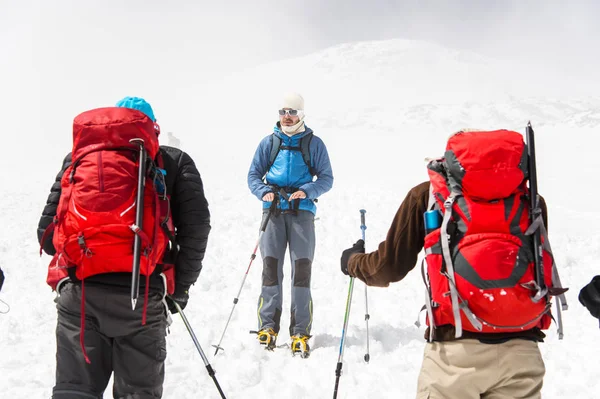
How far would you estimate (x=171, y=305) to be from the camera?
3354mm

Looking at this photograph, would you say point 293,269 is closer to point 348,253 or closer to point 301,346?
point 301,346

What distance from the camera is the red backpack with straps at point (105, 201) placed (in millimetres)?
2539

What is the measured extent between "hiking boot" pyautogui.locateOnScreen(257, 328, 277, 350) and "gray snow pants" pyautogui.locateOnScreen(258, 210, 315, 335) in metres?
0.08

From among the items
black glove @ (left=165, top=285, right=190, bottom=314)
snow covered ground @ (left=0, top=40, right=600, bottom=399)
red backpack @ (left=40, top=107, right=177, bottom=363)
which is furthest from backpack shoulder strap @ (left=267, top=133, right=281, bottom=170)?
red backpack @ (left=40, top=107, right=177, bottom=363)

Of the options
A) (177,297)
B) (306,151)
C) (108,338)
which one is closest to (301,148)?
(306,151)

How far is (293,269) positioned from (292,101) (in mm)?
2021

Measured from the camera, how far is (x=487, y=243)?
219 cm

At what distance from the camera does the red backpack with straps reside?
2.54 m

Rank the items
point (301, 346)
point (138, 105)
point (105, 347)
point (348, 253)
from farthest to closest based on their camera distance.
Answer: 1. point (301, 346)
2. point (138, 105)
3. point (348, 253)
4. point (105, 347)

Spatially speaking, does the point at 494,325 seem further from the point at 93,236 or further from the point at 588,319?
the point at 588,319

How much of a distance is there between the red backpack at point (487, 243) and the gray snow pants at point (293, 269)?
329 centimetres

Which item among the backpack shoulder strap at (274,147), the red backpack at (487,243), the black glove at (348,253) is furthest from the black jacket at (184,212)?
the backpack shoulder strap at (274,147)

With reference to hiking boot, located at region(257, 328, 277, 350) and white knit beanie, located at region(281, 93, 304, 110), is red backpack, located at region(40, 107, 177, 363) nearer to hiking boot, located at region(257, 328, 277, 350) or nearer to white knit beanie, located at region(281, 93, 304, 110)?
hiking boot, located at region(257, 328, 277, 350)

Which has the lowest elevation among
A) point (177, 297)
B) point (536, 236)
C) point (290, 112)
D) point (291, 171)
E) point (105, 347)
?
point (105, 347)
